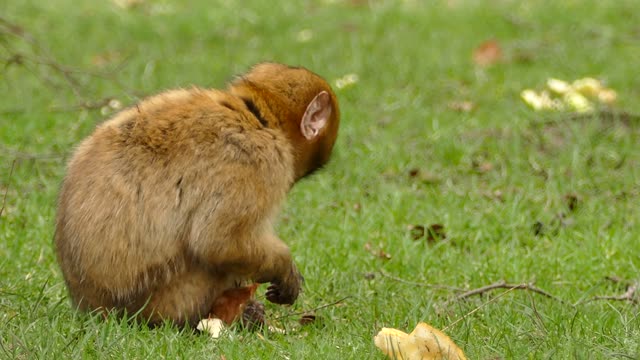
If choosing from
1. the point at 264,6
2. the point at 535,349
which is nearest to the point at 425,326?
the point at 535,349

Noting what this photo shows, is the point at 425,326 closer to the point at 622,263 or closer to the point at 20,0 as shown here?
the point at 622,263

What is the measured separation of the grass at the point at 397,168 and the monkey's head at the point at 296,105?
59cm

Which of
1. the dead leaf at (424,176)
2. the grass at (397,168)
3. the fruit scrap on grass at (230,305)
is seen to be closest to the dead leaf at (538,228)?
the grass at (397,168)

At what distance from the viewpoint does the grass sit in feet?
15.8

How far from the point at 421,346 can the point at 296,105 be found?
1.15m

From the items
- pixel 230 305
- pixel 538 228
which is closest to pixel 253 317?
pixel 230 305

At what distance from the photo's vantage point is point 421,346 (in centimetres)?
430

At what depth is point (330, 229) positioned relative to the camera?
6516 mm

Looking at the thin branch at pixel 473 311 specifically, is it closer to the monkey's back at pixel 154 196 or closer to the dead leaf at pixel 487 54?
the monkey's back at pixel 154 196

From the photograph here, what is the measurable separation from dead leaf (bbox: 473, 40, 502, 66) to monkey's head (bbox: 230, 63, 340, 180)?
492cm

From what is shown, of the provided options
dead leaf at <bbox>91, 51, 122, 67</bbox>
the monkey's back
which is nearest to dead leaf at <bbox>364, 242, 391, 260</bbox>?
the monkey's back

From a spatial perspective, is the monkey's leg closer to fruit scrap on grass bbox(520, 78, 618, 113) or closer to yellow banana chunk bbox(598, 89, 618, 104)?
fruit scrap on grass bbox(520, 78, 618, 113)

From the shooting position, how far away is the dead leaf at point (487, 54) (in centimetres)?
984

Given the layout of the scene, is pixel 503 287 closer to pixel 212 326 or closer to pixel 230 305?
pixel 230 305
